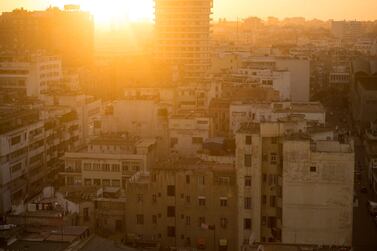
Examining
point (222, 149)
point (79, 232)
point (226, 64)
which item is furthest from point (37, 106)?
point (226, 64)

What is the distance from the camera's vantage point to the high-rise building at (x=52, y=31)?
42906mm

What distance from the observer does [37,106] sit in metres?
20.5

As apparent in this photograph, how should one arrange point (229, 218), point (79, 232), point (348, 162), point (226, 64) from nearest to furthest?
point (79, 232)
point (348, 162)
point (229, 218)
point (226, 64)

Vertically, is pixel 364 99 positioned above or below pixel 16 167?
above

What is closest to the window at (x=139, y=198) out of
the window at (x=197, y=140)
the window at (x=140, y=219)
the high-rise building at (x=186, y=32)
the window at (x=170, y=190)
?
the window at (x=140, y=219)

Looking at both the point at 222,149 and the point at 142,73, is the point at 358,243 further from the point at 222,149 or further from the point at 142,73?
the point at 142,73

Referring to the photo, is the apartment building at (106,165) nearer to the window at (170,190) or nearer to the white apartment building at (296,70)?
the window at (170,190)

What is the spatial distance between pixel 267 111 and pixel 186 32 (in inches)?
715

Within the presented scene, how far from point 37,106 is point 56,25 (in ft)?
79.8

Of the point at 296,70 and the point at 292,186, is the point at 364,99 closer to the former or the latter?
the point at 296,70

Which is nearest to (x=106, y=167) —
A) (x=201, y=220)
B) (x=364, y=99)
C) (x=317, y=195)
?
(x=201, y=220)

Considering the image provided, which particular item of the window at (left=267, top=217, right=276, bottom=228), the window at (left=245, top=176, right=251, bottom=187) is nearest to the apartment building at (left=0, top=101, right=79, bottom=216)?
the window at (left=245, top=176, right=251, bottom=187)

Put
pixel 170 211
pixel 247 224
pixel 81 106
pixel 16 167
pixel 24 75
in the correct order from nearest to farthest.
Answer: pixel 247 224 → pixel 170 211 → pixel 16 167 → pixel 81 106 → pixel 24 75

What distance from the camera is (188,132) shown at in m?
18.5
